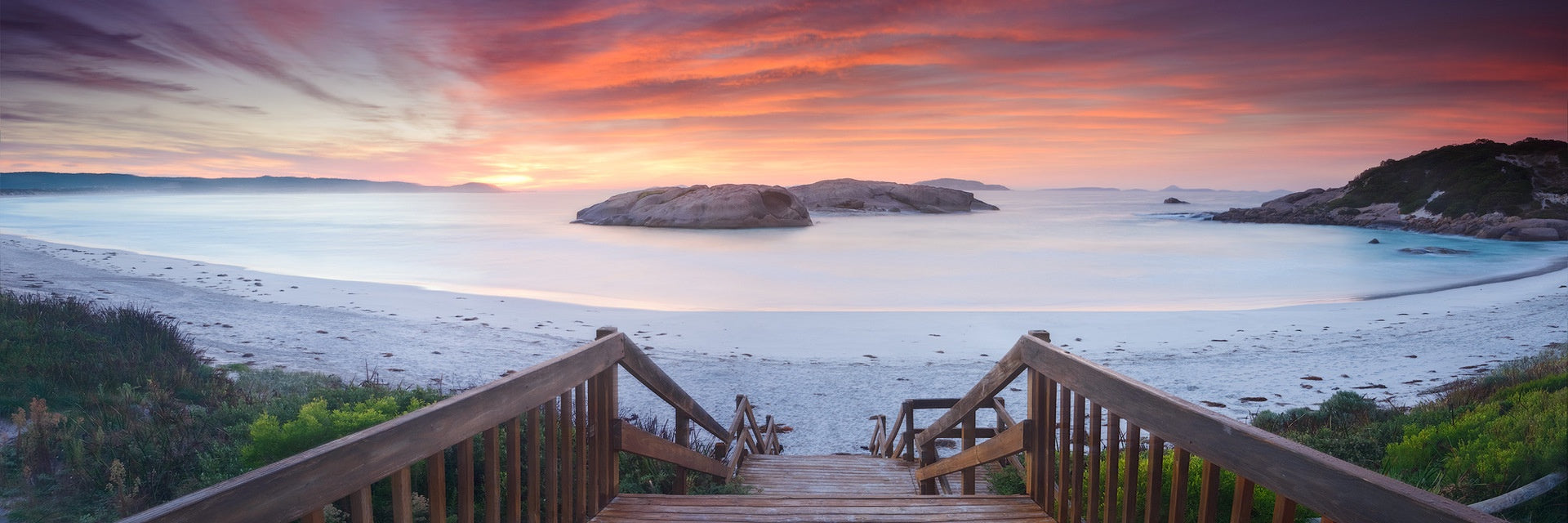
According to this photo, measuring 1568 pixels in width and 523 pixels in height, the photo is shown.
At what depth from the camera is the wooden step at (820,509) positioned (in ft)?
12.3

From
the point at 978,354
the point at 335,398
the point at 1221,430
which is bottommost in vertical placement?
the point at 978,354

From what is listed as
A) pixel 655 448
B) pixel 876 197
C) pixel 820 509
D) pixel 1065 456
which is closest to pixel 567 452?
pixel 655 448

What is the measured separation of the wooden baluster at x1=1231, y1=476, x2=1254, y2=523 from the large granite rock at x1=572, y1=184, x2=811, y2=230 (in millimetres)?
53935

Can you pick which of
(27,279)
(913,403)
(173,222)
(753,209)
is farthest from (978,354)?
(173,222)

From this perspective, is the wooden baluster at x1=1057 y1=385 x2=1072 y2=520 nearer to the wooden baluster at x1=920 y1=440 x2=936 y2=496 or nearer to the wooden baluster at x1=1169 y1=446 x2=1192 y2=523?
the wooden baluster at x1=1169 y1=446 x2=1192 y2=523

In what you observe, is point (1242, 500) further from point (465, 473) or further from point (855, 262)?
point (855, 262)

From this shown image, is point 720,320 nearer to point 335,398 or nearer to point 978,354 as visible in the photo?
point 978,354

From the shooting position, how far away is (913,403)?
8398 millimetres

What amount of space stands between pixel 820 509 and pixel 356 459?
2.36 m

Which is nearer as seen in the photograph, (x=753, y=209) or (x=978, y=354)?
(x=978, y=354)

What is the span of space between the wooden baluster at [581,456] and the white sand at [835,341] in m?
6.33

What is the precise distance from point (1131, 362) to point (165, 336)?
14315 millimetres

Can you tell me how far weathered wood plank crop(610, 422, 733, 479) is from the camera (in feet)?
13.3

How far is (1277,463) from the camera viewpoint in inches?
86.7
